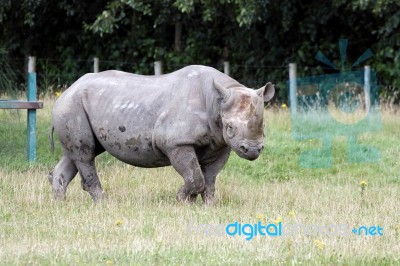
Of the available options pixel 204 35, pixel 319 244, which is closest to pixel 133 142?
pixel 319 244

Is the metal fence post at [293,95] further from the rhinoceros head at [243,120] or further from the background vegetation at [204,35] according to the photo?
the rhinoceros head at [243,120]

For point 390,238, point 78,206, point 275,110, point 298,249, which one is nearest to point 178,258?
point 298,249

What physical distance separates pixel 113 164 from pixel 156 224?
16.9 ft

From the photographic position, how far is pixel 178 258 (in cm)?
800

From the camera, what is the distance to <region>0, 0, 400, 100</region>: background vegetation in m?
23.2

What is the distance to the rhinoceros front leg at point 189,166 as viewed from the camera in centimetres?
1075

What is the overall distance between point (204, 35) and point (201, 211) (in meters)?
16.7

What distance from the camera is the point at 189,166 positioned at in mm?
10766

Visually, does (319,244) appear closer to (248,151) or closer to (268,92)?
(248,151)

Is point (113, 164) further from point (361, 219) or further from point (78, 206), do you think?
point (361, 219)

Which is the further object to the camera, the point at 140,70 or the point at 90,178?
the point at 140,70

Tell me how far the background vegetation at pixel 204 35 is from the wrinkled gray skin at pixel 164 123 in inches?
407

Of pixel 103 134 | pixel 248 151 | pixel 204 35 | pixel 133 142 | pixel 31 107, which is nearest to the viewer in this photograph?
pixel 248 151

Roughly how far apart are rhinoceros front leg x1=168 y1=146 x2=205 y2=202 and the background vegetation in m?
11.1
